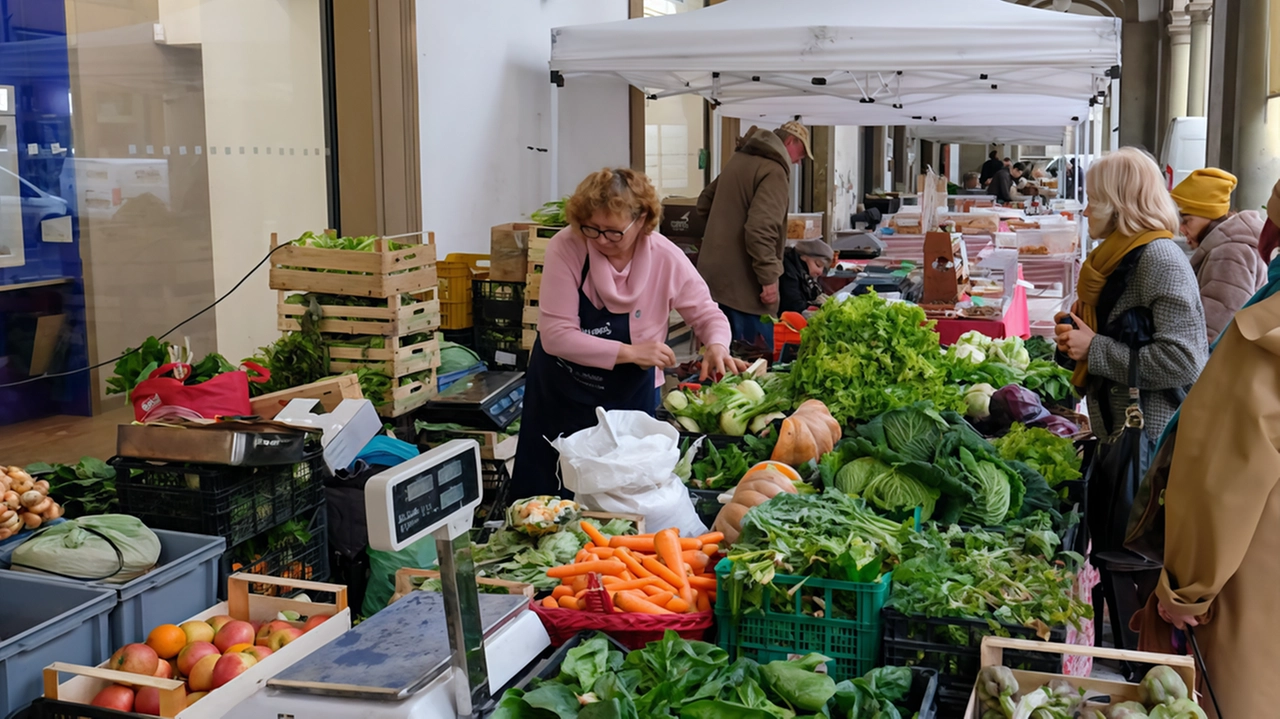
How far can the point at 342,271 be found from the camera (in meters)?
5.20

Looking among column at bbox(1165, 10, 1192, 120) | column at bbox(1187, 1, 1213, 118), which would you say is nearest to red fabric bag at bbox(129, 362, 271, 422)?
column at bbox(1187, 1, 1213, 118)

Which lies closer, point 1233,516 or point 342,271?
point 1233,516

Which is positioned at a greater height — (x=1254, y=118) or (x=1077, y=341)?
(x=1254, y=118)

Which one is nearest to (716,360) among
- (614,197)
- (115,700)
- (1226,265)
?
(614,197)

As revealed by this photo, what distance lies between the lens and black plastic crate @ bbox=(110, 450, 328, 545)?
3334 millimetres

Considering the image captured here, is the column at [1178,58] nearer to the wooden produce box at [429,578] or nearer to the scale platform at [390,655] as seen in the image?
the wooden produce box at [429,578]

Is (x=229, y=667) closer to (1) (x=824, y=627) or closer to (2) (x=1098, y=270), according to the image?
(1) (x=824, y=627)

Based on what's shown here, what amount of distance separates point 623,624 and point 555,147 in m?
7.41

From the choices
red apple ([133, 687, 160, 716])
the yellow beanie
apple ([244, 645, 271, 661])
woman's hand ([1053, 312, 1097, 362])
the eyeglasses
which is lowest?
red apple ([133, 687, 160, 716])

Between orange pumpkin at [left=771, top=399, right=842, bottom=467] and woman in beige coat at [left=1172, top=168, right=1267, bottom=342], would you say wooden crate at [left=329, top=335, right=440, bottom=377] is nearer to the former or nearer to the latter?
orange pumpkin at [left=771, top=399, right=842, bottom=467]

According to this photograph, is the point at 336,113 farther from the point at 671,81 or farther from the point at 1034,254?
the point at 1034,254

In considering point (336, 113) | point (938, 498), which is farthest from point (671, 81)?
point (938, 498)

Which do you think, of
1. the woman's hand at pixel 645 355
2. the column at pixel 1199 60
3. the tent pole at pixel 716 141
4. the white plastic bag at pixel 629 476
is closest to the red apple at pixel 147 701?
the white plastic bag at pixel 629 476

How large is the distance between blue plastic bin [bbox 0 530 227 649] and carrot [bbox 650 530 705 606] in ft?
4.52
